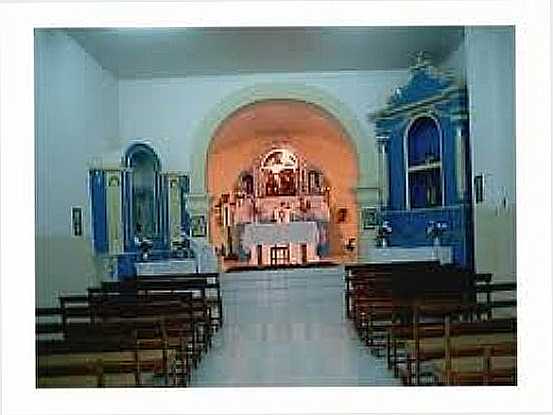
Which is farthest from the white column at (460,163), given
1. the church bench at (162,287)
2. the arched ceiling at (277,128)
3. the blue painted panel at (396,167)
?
the church bench at (162,287)

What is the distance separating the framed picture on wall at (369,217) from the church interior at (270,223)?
0.01m

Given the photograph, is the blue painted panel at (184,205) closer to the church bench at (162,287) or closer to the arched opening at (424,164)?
the church bench at (162,287)

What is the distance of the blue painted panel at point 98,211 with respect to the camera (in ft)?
20.7

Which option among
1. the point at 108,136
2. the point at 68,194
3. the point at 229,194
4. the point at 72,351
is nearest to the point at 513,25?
the point at 72,351

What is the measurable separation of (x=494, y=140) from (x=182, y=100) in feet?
10.2

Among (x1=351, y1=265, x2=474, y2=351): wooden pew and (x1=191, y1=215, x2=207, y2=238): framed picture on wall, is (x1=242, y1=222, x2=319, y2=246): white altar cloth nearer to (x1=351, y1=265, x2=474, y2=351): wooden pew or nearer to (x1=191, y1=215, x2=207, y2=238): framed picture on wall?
(x1=191, y1=215, x2=207, y2=238): framed picture on wall

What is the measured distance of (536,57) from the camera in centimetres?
365

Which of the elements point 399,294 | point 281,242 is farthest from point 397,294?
point 281,242

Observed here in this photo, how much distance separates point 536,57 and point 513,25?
0.64 ft

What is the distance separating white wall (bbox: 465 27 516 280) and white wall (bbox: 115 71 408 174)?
2.92 ft

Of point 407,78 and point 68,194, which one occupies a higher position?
point 407,78

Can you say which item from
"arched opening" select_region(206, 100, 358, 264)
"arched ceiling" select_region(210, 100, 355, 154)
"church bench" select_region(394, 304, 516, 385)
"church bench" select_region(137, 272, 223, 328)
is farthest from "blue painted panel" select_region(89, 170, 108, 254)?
"church bench" select_region(394, 304, 516, 385)

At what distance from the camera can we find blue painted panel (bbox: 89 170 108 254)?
6.30 m

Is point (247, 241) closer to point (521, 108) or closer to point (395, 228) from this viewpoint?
point (395, 228)
